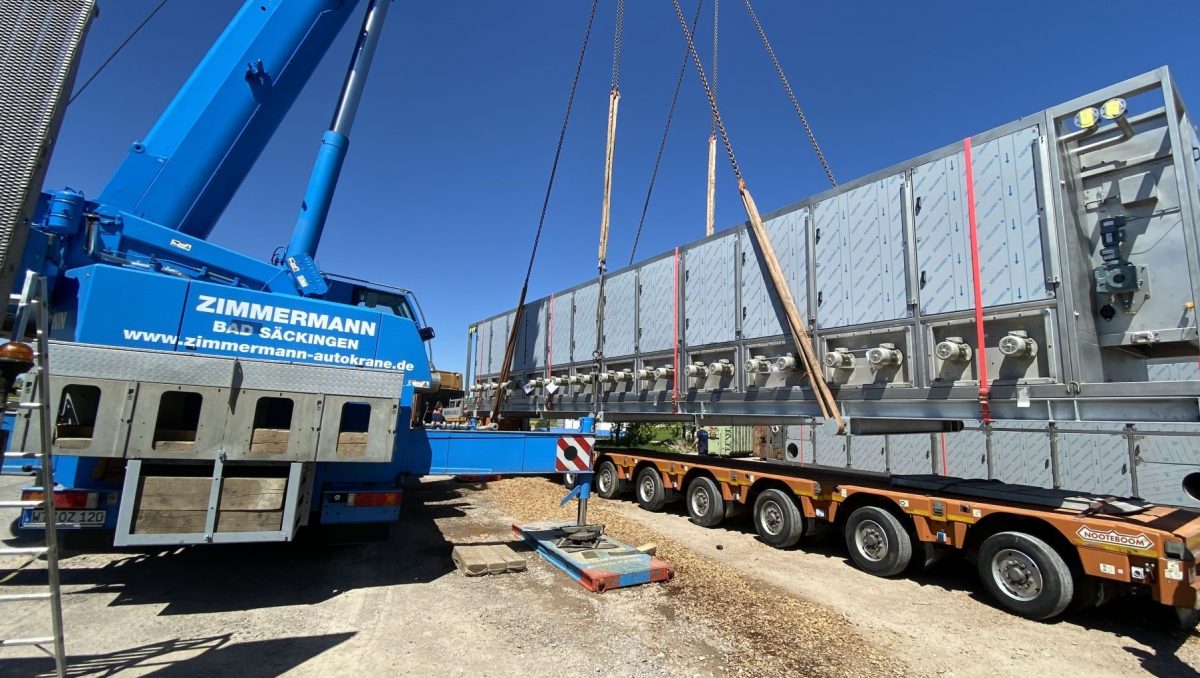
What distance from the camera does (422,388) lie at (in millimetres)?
7129

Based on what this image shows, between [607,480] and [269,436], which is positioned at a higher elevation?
[269,436]

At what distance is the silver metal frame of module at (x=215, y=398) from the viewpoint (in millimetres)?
4592

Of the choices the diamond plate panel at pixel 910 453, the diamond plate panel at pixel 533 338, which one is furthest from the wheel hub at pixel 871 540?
the diamond plate panel at pixel 533 338

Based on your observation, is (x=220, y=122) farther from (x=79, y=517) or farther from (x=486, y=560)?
(x=486, y=560)

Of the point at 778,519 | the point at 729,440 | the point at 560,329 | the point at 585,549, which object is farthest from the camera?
the point at 729,440

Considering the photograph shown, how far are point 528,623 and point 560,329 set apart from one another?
30.0 feet

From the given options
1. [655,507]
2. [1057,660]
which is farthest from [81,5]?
[655,507]

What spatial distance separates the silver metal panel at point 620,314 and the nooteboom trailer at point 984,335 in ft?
4.03

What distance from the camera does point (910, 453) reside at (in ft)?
46.8

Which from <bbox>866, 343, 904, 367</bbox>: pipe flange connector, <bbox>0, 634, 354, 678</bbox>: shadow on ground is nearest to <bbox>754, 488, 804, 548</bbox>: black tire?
<bbox>866, 343, 904, 367</bbox>: pipe flange connector

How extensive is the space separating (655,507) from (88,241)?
30.5 feet

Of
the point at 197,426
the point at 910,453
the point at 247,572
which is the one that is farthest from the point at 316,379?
the point at 910,453

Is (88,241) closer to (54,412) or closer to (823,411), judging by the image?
(54,412)

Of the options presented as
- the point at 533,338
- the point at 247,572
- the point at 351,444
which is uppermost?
the point at 533,338
